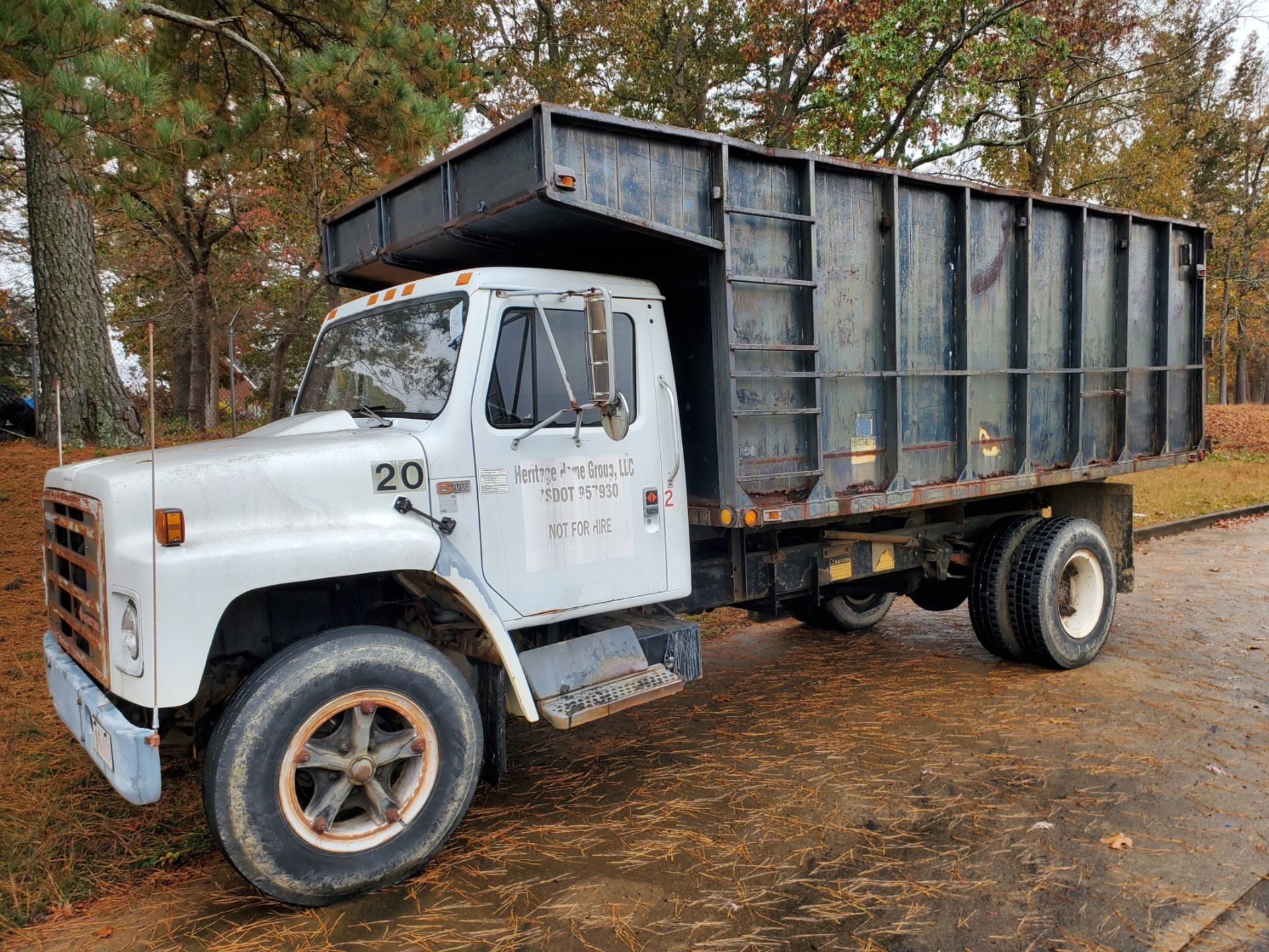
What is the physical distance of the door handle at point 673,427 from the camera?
440 cm

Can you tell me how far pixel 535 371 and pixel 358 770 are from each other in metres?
1.79

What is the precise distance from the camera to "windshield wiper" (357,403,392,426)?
157 inches

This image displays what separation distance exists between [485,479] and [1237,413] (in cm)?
2649

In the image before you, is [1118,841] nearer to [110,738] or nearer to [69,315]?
[110,738]

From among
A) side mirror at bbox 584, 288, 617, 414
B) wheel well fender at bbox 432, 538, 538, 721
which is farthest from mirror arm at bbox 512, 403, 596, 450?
wheel well fender at bbox 432, 538, 538, 721

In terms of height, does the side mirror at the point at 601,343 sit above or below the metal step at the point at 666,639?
above

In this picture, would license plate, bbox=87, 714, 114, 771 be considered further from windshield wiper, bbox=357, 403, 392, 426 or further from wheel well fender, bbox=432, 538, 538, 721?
windshield wiper, bbox=357, 403, 392, 426

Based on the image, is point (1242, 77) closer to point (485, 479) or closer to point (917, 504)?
point (917, 504)

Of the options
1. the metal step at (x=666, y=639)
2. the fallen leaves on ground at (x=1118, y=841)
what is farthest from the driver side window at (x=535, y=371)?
the fallen leaves on ground at (x=1118, y=841)

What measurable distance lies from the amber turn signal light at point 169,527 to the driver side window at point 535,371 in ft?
4.17

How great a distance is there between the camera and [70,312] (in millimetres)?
10594

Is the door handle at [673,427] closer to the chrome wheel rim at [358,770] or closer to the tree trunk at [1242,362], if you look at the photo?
the chrome wheel rim at [358,770]

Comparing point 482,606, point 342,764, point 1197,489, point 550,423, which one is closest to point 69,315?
point 550,423

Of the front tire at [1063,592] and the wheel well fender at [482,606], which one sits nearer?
the wheel well fender at [482,606]
